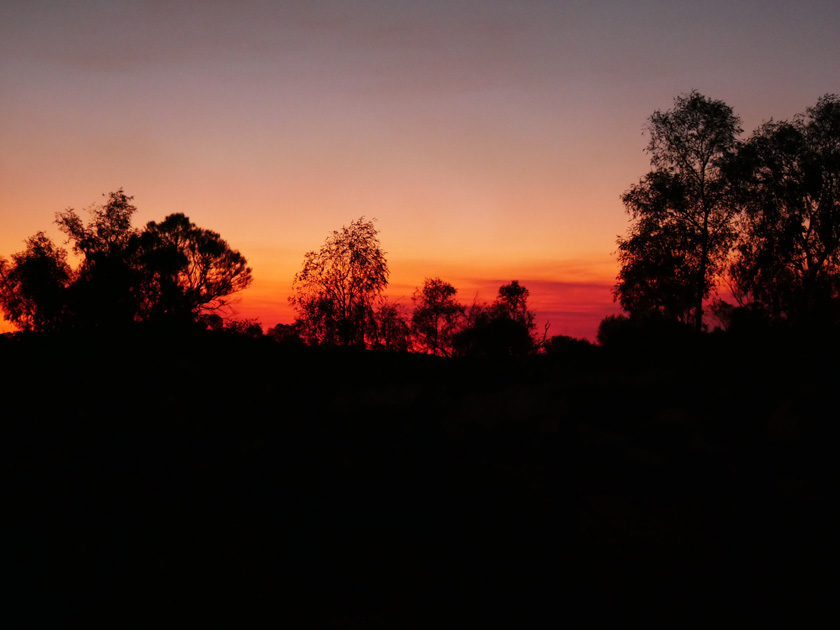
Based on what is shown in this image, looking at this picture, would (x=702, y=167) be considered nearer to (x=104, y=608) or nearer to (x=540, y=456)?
(x=540, y=456)

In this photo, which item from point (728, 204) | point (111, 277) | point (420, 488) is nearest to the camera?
point (420, 488)

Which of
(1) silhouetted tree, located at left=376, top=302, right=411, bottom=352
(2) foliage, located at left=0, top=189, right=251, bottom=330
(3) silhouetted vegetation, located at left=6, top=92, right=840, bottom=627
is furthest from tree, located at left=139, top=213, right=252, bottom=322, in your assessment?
(3) silhouetted vegetation, located at left=6, top=92, right=840, bottom=627

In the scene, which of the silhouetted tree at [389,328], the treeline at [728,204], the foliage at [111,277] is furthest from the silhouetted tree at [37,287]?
the treeline at [728,204]

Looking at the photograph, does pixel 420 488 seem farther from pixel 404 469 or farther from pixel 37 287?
pixel 37 287

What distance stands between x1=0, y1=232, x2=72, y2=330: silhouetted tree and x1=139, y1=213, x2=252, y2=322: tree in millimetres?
6687

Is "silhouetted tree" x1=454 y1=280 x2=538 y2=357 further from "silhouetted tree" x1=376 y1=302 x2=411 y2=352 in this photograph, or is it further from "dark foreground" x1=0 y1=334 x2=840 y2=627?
"dark foreground" x1=0 y1=334 x2=840 y2=627

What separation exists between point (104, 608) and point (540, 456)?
8.60 meters

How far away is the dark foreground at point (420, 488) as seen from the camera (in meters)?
9.88

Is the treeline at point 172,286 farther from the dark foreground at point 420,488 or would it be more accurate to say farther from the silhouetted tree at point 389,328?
the dark foreground at point 420,488

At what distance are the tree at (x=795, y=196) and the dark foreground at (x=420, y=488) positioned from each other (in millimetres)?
23023

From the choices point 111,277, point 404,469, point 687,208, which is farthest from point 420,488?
point 111,277

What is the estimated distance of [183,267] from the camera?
53062mm

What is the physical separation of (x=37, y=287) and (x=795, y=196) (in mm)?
54902

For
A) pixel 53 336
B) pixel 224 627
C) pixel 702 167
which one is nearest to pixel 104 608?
pixel 224 627
